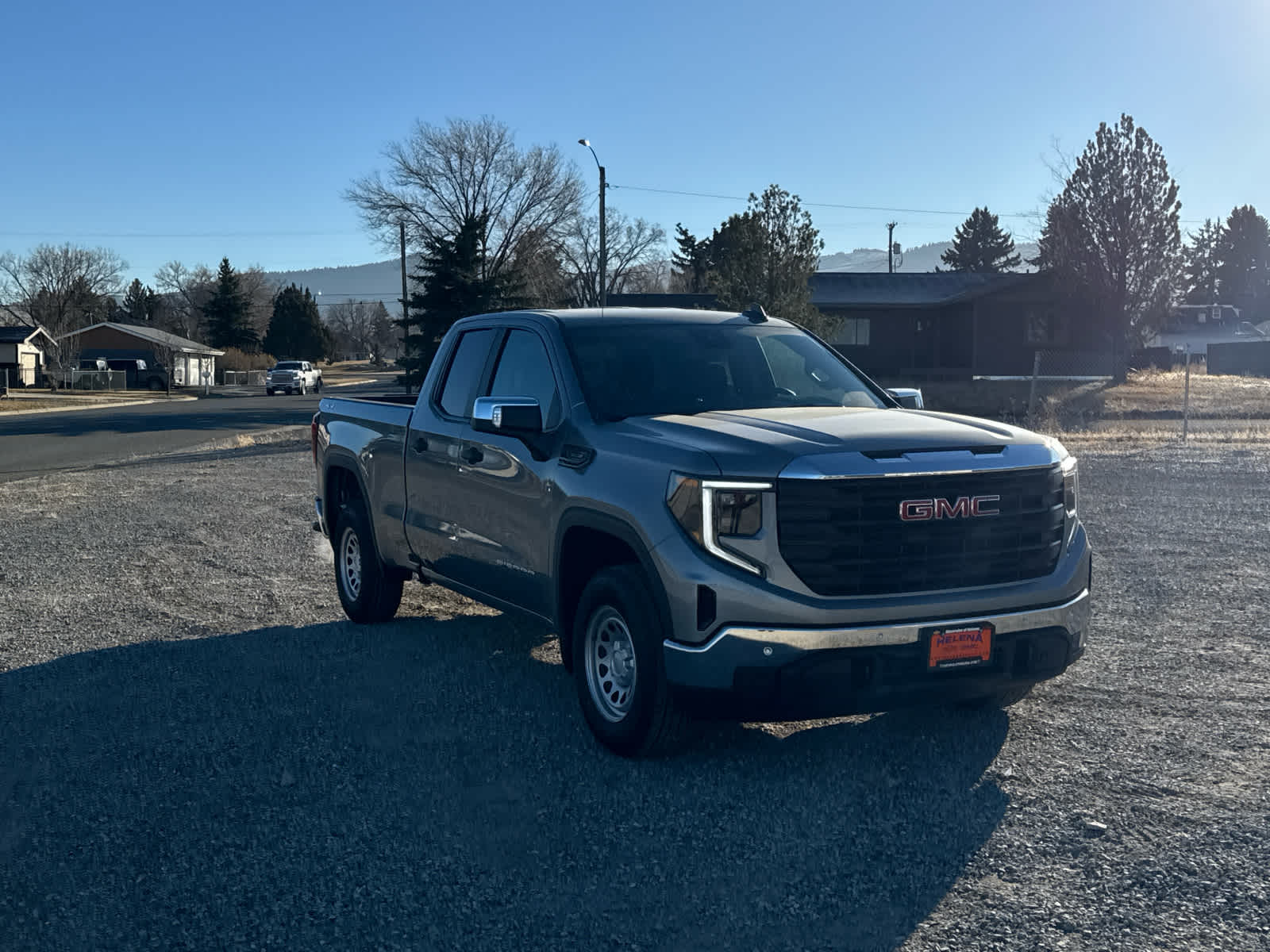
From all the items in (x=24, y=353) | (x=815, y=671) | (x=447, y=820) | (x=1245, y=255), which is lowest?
(x=447, y=820)

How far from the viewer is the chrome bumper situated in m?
4.59

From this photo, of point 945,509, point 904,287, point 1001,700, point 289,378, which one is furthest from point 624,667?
point 289,378

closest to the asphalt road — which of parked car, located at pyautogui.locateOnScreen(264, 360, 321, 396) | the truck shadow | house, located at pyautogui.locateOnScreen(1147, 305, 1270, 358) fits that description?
parked car, located at pyautogui.locateOnScreen(264, 360, 321, 396)

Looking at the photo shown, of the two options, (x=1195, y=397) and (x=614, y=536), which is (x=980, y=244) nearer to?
(x=1195, y=397)

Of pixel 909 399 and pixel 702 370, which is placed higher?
pixel 702 370

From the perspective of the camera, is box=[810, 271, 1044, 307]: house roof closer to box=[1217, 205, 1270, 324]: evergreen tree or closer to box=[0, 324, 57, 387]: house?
box=[0, 324, 57, 387]: house

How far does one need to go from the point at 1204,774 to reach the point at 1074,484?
4.27ft

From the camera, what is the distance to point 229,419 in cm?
4103

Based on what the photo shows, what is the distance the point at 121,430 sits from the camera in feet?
113

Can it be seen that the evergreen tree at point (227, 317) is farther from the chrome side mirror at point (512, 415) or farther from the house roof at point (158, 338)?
the chrome side mirror at point (512, 415)

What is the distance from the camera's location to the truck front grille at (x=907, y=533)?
466cm

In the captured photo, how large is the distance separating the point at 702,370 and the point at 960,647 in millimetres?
2101

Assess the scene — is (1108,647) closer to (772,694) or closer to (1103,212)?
(772,694)

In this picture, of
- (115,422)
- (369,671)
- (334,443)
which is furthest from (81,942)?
(115,422)
